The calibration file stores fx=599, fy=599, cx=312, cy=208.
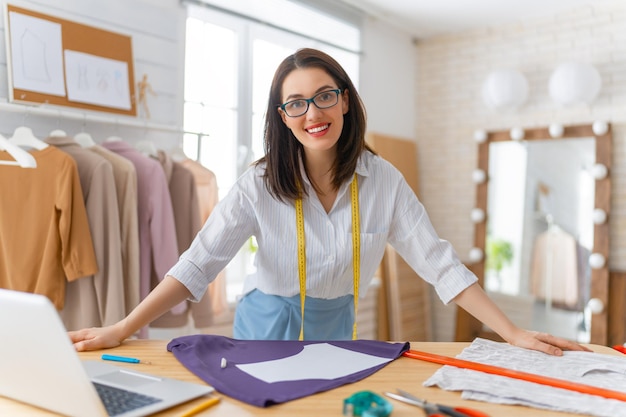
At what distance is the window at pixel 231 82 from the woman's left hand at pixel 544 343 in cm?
227

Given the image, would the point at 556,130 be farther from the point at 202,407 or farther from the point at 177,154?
the point at 202,407

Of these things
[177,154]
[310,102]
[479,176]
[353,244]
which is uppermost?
[310,102]

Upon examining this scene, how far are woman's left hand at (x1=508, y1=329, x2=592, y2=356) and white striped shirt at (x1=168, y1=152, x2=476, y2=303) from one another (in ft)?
0.75

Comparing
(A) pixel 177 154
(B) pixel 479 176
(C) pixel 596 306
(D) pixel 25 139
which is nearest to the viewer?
(D) pixel 25 139

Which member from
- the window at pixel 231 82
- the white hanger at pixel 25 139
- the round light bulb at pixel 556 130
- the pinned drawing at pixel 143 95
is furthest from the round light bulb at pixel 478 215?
the white hanger at pixel 25 139

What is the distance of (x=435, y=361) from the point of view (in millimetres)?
1329

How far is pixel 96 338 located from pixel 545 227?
3.75 m

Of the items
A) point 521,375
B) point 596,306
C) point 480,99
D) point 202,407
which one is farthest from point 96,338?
point 480,99

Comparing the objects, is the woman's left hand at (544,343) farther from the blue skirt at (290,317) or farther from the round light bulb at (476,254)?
the round light bulb at (476,254)

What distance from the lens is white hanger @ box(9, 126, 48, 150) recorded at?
241 centimetres

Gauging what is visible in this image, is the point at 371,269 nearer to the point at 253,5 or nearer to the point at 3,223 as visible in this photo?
the point at 3,223

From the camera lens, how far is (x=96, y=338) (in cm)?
141

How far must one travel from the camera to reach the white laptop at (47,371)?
3.00 feet

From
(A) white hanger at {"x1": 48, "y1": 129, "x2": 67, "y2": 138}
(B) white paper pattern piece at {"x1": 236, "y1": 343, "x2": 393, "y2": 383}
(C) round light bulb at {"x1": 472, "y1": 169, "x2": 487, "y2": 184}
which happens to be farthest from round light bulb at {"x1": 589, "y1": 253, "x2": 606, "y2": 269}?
(A) white hanger at {"x1": 48, "y1": 129, "x2": 67, "y2": 138}
